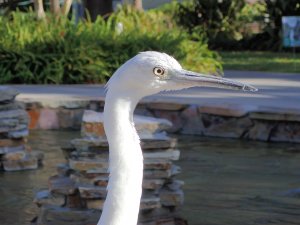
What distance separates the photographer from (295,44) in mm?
22641

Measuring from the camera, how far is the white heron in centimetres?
347

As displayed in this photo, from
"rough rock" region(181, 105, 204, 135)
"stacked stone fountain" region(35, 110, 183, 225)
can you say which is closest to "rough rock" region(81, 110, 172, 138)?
"stacked stone fountain" region(35, 110, 183, 225)

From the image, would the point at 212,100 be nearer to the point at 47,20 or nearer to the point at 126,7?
the point at 47,20

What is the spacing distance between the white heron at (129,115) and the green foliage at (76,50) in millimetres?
12042

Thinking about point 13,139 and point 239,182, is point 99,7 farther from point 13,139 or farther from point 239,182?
point 239,182

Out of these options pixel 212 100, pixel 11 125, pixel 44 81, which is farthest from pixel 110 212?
pixel 44 81

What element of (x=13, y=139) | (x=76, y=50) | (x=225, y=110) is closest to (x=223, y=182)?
(x=13, y=139)

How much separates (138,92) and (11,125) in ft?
20.7

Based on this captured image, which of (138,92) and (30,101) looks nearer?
(138,92)

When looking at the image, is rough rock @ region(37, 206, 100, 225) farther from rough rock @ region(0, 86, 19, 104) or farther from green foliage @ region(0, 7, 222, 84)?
green foliage @ region(0, 7, 222, 84)

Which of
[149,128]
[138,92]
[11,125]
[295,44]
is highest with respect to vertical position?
[138,92]

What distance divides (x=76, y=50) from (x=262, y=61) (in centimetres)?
612

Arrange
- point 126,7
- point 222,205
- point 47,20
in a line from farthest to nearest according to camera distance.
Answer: point 126,7 < point 47,20 < point 222,205

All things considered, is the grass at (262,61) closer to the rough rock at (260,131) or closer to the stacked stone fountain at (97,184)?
the rough rock at (260,131)
